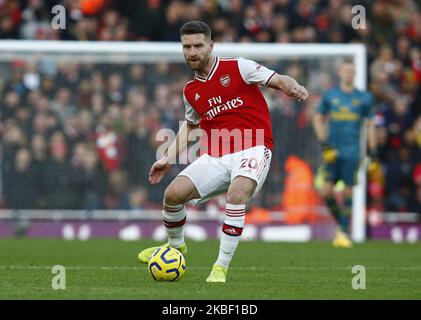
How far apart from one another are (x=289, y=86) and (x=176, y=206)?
1.65 metres

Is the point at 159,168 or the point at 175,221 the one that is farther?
the point at 175,221

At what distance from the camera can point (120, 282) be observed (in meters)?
8.65

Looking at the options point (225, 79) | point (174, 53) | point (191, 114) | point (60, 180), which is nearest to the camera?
point (225, 79)

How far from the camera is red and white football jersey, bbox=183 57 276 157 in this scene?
30.0 ft

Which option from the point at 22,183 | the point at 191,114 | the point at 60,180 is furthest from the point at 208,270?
the point at 22,183

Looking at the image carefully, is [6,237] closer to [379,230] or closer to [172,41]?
[172,41]

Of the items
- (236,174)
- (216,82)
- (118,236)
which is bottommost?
(118,236)

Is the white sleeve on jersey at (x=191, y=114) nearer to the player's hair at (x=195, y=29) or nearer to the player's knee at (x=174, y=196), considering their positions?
the player's knee at (x=174, y=196)

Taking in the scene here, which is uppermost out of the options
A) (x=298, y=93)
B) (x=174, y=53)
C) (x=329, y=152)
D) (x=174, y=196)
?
(x=174, y=53)

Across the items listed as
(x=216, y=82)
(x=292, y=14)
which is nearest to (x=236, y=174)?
(x=216, y=82)

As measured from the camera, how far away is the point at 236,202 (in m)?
8.70

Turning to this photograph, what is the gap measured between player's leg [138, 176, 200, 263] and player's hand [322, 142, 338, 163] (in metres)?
5.69

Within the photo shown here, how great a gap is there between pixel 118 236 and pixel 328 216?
3560 millimetres

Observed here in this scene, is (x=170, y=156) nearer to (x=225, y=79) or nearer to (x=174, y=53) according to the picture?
(x=225, y=79)
